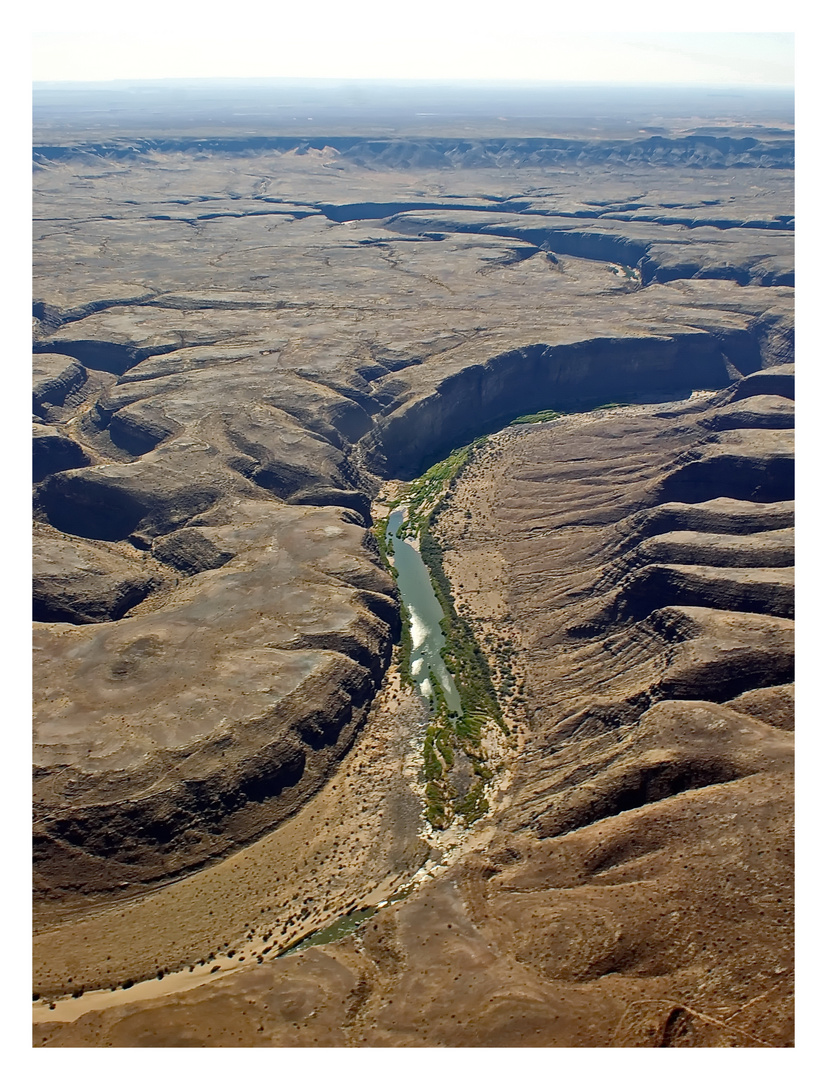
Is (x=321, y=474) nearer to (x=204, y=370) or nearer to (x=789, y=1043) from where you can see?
(x=204, y=370)

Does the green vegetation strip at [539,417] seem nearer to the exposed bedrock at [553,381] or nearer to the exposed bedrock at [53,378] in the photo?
the exposed bedrock at [553,381]

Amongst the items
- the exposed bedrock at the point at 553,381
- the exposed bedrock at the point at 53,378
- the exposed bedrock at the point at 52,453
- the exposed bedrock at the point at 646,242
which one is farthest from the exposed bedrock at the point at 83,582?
the exposed bedrock at the point at 646,242

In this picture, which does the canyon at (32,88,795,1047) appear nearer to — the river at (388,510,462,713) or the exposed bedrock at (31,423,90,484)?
the exposed bedrock at (31,423,90,484)

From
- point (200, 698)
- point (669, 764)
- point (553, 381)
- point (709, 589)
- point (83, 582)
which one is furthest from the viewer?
point (553, 381)

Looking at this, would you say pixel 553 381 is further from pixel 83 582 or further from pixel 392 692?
pixel 83 582

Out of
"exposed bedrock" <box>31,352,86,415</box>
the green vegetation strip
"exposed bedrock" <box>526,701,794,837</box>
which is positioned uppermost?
"exposed bedrock" <box>31,352,86,415</box>

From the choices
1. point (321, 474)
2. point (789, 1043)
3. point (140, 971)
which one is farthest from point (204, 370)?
point (789, 1043)

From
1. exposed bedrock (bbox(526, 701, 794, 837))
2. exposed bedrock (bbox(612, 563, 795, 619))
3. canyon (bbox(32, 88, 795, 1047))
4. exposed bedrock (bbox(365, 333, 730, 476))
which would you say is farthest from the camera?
exposed bedrock (bbox(365, 333, 730, 476))

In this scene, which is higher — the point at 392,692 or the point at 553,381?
the point at 553,381

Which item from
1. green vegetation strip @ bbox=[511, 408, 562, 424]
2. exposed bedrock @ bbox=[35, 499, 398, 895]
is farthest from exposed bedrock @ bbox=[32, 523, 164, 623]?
green vegetation strip @ bbox=[511, 408, 562, 424]

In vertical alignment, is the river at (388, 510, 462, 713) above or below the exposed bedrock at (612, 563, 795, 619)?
below

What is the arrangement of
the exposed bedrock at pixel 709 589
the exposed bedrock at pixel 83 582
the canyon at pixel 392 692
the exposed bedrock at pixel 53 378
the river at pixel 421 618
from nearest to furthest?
1. the canyon at pixel 392 692
2. the exposed bedrock at pixel 709 589
3. the river at pixel 421 618
4. the exposed bedrock at pixel 83 582
5. the exposed bedrock at pixel 53 378

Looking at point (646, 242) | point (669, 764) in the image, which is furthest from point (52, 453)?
point (646, 242)
